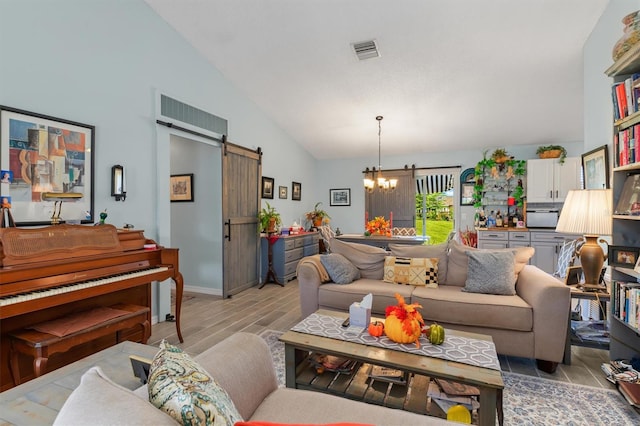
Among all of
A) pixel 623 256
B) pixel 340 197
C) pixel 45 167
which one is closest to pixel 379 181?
pixel 340 197

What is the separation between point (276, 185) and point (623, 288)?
4.97 metres

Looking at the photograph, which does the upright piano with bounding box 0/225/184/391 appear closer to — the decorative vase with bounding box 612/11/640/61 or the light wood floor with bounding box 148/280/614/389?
the light wood floor with bounding box 148/280/614/389

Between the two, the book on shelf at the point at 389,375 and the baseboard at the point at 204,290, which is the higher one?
the book on shelf at the point at 389,375

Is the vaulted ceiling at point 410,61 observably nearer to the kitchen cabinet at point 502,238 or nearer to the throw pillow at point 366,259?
the kitchen cabinet at point 502,238

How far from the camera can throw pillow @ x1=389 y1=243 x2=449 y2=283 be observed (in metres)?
3.31

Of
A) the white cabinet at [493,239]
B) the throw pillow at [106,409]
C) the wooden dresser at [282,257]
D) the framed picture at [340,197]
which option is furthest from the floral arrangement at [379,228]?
the throw pillow at [106,409]

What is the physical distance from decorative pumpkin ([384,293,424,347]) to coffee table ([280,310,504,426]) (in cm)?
11

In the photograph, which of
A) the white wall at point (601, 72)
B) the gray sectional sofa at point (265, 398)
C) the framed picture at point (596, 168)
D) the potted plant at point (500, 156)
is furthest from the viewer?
the potted plant at point (500, 156)

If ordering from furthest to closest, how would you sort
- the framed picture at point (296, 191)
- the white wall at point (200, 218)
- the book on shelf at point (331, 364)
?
→ the framed picture at point (296, 191) → the white wall at point (200, 218) → the book on shelf at point (331, 364)

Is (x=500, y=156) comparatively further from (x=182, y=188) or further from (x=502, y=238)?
(x=182, y=188)

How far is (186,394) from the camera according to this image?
2.52 feet

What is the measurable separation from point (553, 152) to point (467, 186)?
154cm

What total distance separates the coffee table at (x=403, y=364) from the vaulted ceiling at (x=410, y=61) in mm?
3210

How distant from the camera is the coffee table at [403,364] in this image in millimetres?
1485
